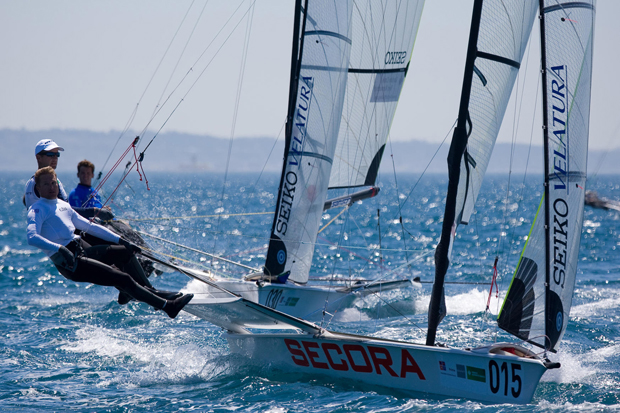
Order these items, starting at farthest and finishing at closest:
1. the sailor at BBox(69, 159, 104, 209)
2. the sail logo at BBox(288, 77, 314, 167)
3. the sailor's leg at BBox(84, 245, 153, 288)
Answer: the sail logo at BBox(288, 77, 314, 167)
the sailor at BBox(69, 159, 104, 209)
the sailor's leg at BBox(84, 245, 153, 288)

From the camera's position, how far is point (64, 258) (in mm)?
5504

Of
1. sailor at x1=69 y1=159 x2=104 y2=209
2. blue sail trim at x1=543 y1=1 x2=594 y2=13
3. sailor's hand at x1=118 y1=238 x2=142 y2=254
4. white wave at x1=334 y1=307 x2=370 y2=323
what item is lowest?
white wave at x1=334 y1=307 x2=370 y2=323

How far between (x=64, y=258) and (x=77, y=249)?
18cm

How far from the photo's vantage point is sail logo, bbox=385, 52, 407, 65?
10337mm

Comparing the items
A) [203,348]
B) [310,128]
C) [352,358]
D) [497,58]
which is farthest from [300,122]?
[352,358]

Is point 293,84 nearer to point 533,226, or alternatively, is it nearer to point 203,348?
point 203,348

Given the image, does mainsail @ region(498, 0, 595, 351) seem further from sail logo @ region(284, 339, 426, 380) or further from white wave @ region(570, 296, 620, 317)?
white wave @ region(570, 296, 620, 317)

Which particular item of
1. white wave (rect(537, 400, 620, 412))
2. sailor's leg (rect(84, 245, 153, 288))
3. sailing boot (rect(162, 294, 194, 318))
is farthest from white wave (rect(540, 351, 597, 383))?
sailor's leg (rect(84, 245, 153, 288))

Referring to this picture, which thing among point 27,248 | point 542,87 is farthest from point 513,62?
point 27,248

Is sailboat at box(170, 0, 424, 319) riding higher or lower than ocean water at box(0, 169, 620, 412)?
higher

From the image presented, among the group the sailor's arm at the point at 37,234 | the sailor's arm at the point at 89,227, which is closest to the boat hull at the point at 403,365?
the sailor's arm at the point at 89,227

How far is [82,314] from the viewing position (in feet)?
31.9

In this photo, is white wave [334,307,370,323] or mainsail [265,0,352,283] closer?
mainsail [265,0,352,283]

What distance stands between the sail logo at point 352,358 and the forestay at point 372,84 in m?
4.27
